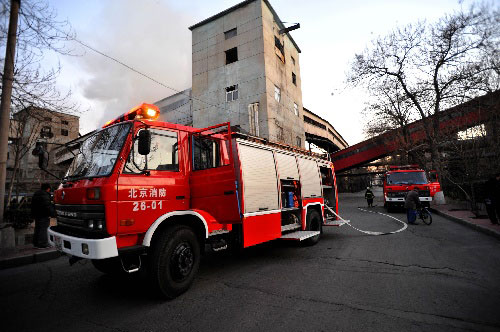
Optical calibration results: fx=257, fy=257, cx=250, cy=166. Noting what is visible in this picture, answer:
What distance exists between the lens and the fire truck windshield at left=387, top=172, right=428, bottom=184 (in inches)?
577

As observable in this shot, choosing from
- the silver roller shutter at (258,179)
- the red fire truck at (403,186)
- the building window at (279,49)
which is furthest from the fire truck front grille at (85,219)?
the building window at (279,49)

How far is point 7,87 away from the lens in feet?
21.5

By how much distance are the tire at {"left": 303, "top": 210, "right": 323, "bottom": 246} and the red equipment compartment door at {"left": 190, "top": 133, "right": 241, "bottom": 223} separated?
3.00 metres

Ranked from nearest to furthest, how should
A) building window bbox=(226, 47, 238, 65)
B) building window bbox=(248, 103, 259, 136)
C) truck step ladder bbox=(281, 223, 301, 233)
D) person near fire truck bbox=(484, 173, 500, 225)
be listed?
truck step ladder bbox=(281, 223, 301, 233) → person near fire truck bbox=(484, 173, 500, 225) → building window bbox=(248, 103, 259, 136) → building window bbox=(226, 47, 238, 65)

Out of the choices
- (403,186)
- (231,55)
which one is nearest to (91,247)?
(403,186)

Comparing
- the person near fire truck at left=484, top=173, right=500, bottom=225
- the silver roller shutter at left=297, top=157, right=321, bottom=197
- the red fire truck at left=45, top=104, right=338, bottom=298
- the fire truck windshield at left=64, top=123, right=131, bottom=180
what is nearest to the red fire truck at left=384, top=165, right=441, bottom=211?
the person near fire truck at left=484, top=173, right=500, bottom=225

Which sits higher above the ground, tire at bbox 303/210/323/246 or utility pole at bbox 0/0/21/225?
utility pole at bbox 0/0/21/225

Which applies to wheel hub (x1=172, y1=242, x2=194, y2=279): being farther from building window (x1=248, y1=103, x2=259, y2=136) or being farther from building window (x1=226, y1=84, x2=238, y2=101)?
building window (x1=226, y1=84, x2=238, y2=101)

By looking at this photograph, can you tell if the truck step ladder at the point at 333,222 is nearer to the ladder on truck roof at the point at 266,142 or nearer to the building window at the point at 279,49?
the ladder on truck roof at the point at 266,142

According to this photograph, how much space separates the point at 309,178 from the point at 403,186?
33.7 ft

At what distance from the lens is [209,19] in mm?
23688

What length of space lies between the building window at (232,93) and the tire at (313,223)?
16324 mm

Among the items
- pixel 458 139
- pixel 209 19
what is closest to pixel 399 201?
pixel 458 139

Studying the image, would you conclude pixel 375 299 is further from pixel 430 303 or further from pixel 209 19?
pixel 209 19
